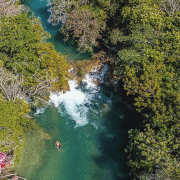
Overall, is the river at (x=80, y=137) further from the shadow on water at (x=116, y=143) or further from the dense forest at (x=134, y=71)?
the dense forest at (x=134, y=71)

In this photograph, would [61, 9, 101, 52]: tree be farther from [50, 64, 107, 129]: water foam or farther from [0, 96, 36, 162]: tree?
[0, 96, 36, 162]: tree

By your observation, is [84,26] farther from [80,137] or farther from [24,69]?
[80,137]

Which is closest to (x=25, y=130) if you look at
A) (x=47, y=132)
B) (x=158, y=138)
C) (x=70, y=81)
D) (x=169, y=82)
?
(x=47, y=132)

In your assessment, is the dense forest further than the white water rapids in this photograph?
No

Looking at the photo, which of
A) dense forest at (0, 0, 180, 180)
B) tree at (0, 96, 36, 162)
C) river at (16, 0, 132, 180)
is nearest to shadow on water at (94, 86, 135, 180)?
river at (16, 0, 132, 180)

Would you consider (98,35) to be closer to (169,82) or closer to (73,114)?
(73,114)

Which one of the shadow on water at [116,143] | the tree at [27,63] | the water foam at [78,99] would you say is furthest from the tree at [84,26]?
the shadow on water at [116,143]

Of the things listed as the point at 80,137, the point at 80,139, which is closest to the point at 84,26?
the point at 80,137
